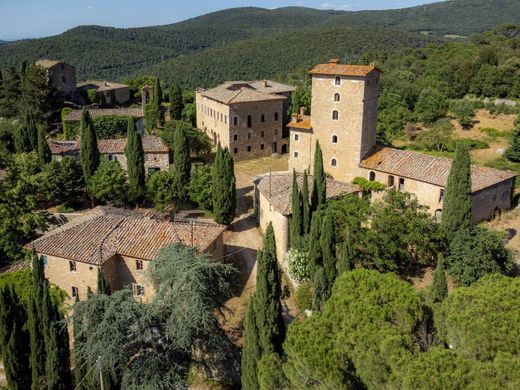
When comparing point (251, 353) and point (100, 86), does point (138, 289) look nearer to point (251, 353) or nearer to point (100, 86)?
point (251, 353)

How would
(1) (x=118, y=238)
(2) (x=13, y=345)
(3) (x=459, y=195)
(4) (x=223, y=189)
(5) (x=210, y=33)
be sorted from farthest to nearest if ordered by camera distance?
1. (5) (x=210, y=33)
2. (4) (x=223, y=189)
3. (3) (x=459, y=195)
4. (1) (x=118, y=238)
5. (2) (x=13, y=345)

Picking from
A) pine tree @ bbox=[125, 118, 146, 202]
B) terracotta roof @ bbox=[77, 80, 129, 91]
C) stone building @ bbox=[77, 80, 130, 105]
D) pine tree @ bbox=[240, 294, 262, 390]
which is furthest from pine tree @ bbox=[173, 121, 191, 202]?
terracotta roof @ bbox=[77, 80, 129, 91]

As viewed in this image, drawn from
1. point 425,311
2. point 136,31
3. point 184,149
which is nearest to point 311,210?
point 184,149

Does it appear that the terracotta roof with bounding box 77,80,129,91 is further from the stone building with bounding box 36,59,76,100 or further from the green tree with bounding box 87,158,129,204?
the green tree with bounding box 87,158,129,204

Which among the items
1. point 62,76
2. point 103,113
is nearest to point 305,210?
point 103,113

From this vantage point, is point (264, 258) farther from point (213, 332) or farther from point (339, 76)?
point (339, 76)

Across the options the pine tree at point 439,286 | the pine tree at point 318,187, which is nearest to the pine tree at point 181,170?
the pine tree at point 318,187
